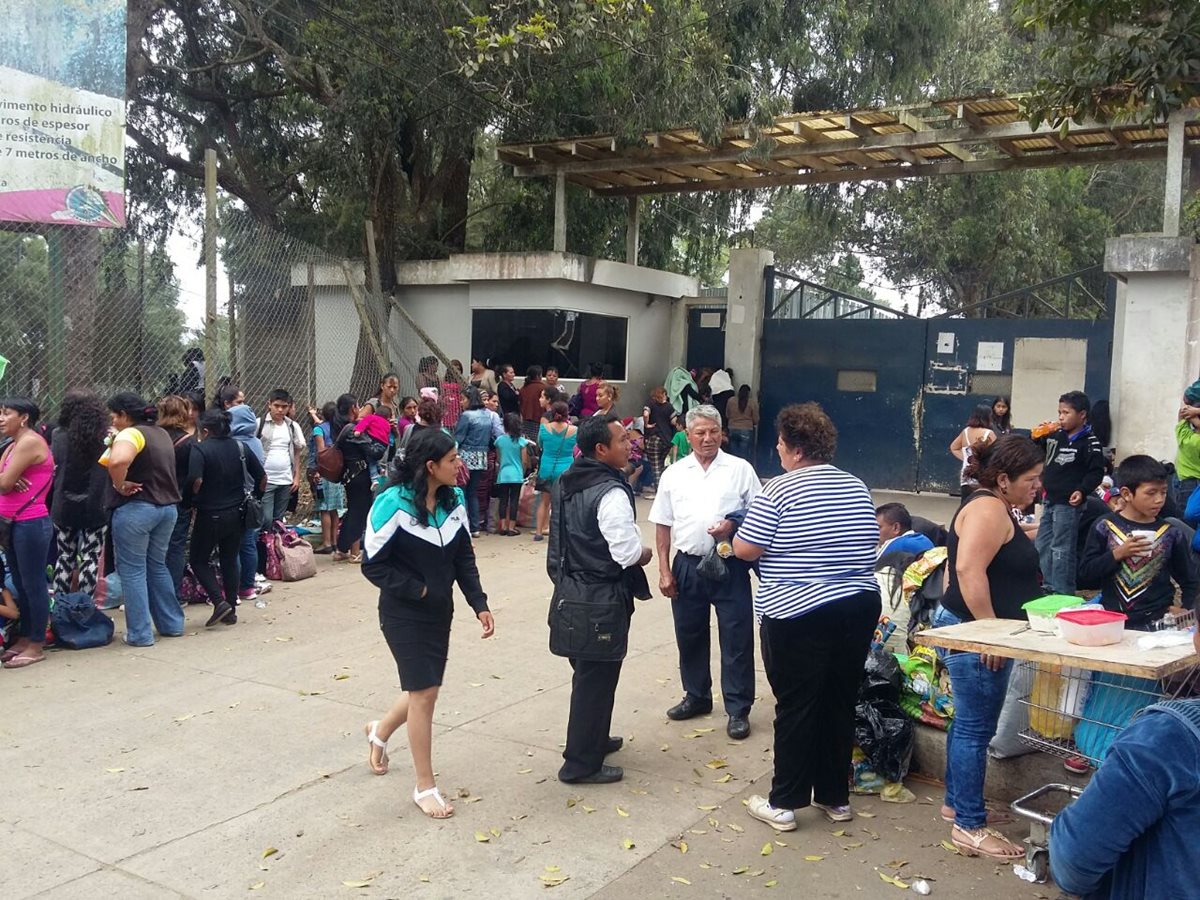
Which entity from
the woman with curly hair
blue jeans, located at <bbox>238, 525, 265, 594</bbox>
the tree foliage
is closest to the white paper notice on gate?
the tree foliage

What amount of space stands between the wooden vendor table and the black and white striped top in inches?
21.2

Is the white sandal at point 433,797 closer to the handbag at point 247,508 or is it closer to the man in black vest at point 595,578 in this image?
the man in black vest at point 595,578

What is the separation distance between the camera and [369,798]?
483cm

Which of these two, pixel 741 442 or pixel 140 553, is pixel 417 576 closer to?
pixel 140 553

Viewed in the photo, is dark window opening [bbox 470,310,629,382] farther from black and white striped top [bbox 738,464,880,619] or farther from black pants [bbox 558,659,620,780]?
black and white striped top [bbox 738,464,880,619]

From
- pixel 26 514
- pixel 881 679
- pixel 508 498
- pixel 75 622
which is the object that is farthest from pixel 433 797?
pixel 508 498

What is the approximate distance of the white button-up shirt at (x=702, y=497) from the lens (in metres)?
5.57

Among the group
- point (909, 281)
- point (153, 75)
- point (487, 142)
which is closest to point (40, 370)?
point (153, 75)

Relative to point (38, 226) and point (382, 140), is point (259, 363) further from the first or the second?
point (382, 140)

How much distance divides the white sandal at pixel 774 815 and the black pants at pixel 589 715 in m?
0.78

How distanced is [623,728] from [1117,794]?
4.04 metres

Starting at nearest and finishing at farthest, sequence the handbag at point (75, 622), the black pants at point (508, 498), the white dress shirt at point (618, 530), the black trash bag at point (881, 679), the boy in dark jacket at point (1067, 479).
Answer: the white dress shirt at point (618, 530)
the black trash bag at point (881, 679)
the handbag at point (75, 622)
the boy in dark jacket at point (1067, 479)
the black pants at point (508, 498)

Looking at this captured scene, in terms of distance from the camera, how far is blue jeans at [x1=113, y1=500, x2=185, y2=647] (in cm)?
722

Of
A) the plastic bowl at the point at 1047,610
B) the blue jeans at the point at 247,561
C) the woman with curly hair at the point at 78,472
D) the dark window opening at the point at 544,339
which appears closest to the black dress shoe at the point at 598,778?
the plastic bowl at the point at 1047,610
